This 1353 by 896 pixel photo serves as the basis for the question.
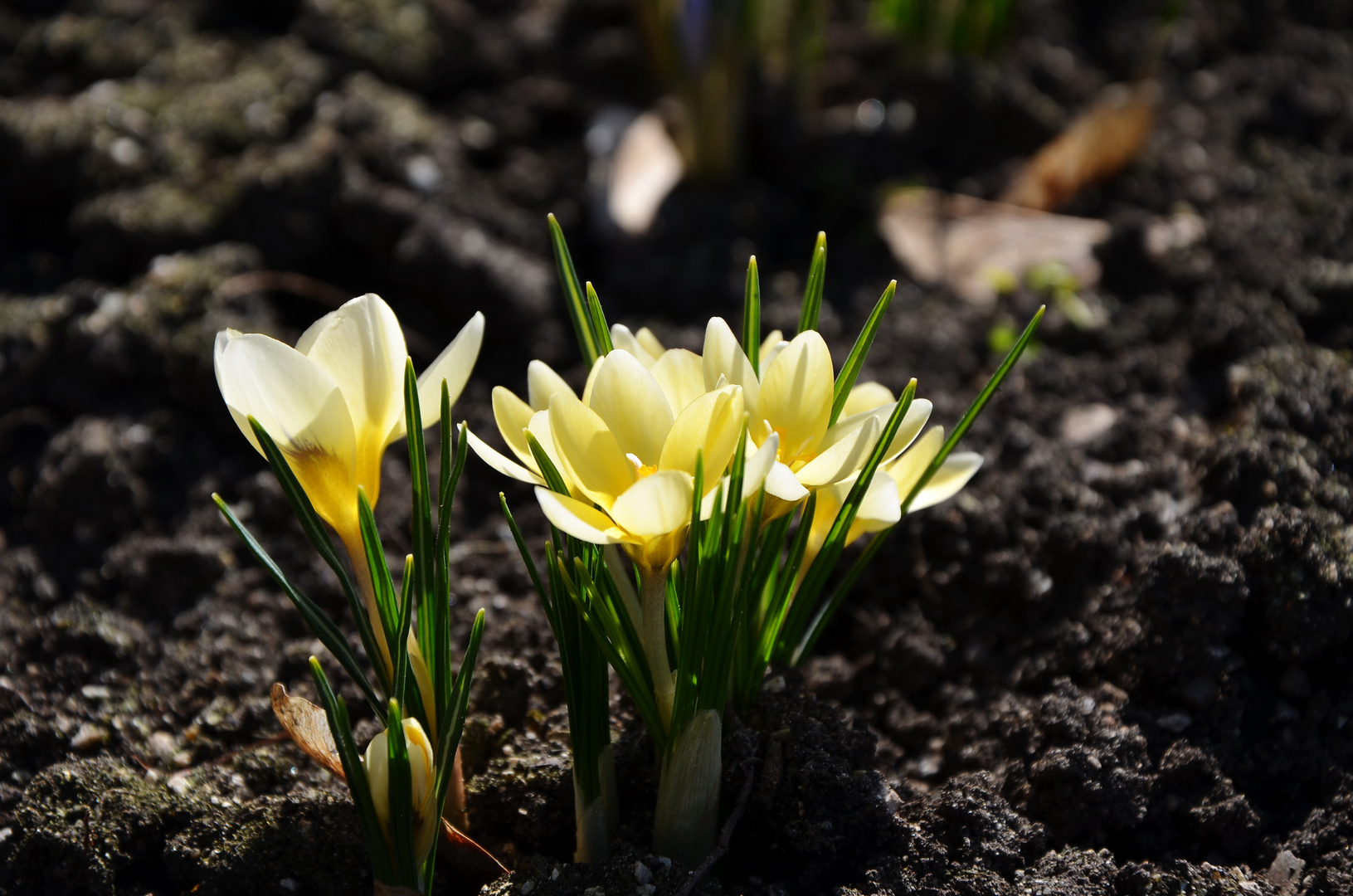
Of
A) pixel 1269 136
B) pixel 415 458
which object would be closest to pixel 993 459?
pixel 415 458

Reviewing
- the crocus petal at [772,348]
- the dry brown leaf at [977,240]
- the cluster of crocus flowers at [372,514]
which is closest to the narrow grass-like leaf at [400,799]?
the cluster of crocus flowers at [372,514]

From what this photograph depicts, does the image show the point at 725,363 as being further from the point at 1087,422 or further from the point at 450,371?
the point at 1087,422

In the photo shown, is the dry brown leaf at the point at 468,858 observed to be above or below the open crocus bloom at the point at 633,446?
below

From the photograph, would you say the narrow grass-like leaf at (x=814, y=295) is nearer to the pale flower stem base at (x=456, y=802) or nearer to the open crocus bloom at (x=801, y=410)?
the open crocus bloom at (x=801, y=410)

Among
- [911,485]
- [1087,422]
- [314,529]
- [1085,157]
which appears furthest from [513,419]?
[1085,157]

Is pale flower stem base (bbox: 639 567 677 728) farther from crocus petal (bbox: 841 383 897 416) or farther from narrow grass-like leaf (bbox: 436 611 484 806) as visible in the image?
crocus petal (bbox: 841 383 897 416)

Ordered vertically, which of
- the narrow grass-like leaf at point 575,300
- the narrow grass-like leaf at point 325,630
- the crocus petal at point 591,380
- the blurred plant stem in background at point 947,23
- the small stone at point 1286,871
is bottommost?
the small stone at point 1286,871

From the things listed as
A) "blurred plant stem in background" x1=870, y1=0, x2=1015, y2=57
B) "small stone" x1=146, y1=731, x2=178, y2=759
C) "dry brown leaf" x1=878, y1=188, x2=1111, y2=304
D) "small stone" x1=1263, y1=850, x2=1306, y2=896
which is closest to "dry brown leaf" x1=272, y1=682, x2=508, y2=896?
"small stone" x1=146, y1=731, x2=178, y2=759
